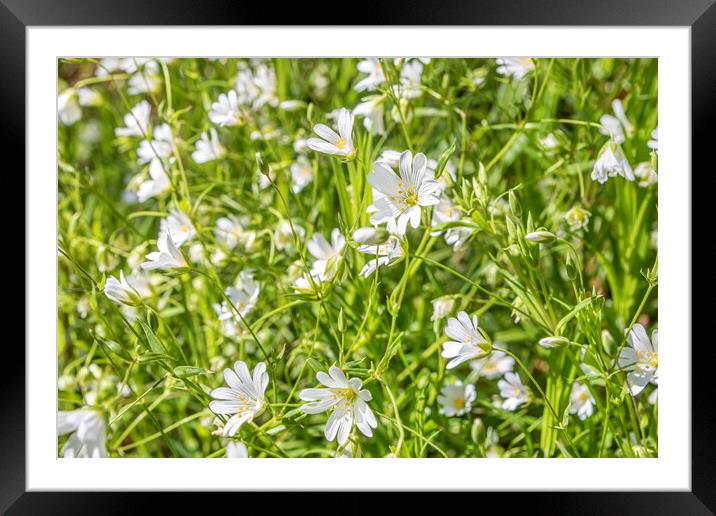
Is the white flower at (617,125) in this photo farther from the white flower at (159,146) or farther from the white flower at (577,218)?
the white flower at (159,146)

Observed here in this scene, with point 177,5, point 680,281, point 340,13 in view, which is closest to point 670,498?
point 680,281

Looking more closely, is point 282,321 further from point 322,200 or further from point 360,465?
point 360,465

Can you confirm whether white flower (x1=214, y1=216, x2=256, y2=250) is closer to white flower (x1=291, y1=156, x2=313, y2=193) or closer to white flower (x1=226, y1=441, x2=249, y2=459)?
white flower (x1=291, y1=156, x2=313, y2=193)

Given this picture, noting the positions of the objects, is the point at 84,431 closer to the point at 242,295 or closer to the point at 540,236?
the point at 242,295

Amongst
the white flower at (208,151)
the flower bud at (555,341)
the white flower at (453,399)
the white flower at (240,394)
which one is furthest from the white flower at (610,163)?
the white flower at (208,151)

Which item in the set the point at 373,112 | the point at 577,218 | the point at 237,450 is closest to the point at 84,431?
the point at 237,450
